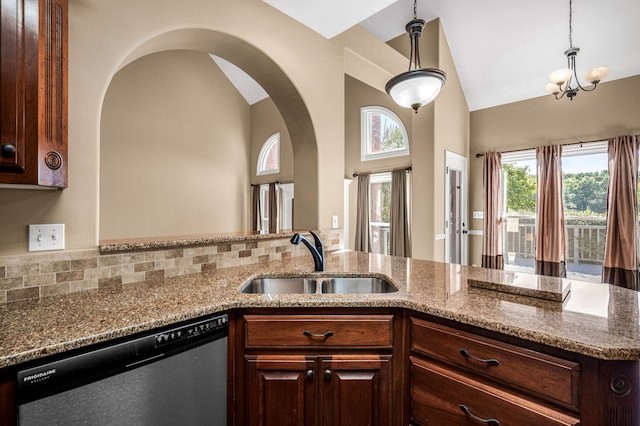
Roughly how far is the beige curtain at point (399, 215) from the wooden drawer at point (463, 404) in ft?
12.1

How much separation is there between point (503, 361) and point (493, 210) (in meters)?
4.36

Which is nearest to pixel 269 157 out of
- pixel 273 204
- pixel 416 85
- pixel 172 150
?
pixel 273 204

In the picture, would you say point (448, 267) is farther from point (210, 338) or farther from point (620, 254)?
point (620, 254)

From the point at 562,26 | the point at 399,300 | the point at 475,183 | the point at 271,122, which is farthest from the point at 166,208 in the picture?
the point at 562,26

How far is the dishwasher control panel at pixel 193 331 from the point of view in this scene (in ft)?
3.66

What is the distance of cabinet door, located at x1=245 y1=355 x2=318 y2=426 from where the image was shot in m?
1.33

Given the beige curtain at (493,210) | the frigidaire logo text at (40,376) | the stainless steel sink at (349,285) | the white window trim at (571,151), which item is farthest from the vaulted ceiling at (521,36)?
the frigidaire logo text at (40,376)

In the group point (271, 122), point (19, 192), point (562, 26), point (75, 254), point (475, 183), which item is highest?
point (562, 26)

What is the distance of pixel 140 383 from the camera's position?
1066mm

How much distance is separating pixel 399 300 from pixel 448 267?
2.82ft

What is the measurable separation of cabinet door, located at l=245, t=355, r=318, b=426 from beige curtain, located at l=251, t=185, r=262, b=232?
4.53m

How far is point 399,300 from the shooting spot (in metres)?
1.34

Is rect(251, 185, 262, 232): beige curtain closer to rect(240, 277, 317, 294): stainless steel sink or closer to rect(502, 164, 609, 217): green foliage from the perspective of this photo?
rect(240, 277, 317, 294): stainless steel sink

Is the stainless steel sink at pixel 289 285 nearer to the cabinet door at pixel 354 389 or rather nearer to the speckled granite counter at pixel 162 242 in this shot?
the speckled granite counter at pixel 162 242
